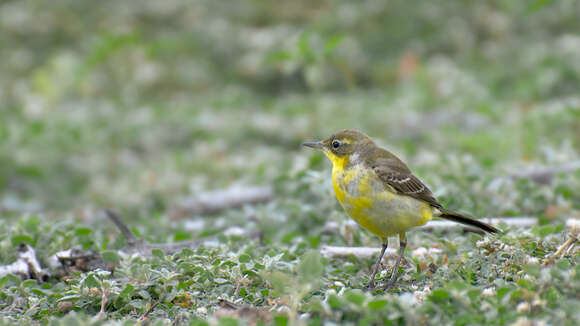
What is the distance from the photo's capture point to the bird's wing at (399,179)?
4.87 m

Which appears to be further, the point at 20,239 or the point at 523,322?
the point at 20,239

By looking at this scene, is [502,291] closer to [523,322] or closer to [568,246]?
[523,322]

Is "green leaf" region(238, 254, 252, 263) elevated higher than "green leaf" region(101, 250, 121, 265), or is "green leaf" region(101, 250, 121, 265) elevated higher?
"green leaf" region(101, 250, 121, 265)

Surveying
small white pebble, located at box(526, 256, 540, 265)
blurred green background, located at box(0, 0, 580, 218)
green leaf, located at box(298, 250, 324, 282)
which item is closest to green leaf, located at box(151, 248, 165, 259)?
green leaf, located at box(298, 250, 324, 282)

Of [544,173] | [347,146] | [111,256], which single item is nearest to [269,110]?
[544,173]

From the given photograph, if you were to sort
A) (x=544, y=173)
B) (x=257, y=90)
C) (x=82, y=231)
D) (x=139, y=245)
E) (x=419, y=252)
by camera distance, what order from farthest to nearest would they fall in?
(x=257, y=90)
(x=544, y=173)
(x=82, y=231)
(x=139, y=245)
(x=419, y=252)

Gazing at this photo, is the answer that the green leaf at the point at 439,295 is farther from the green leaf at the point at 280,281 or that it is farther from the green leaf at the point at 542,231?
the green leaf at the point at 542,231

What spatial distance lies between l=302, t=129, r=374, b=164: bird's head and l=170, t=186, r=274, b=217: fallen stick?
2567 mm

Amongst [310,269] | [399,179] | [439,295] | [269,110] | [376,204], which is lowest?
[439,295]

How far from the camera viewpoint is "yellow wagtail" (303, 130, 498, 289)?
4723 mm

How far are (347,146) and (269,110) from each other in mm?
7203

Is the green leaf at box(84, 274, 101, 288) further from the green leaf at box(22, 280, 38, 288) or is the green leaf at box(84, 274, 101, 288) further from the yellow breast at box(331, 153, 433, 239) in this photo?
the yellow breast at box(331, 153, 433, 239)

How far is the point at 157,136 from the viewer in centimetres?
1122

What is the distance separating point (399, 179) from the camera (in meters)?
4.91
